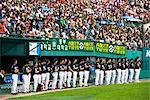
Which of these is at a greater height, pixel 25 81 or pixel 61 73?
pixel 61 73

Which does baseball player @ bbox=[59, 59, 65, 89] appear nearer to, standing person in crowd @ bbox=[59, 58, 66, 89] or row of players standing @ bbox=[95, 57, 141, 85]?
standing person in crowd @ bbox=[59, 58, 66, 89]

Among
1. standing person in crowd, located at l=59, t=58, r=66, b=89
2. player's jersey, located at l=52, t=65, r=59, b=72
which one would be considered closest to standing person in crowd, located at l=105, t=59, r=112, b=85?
standing person in crowd, located at l=59, t=58, r=66, b=89

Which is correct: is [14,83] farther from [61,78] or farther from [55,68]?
[61,78]

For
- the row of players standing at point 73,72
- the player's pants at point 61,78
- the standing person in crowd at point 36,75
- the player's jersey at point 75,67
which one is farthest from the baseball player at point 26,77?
the player's jersey at point 75,67

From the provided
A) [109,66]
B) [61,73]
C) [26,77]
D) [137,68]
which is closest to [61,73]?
[61,73]

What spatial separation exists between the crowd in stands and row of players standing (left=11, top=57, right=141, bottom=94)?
1646 mm

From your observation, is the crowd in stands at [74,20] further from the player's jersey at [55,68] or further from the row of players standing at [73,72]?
the player's jersey at [55,68]

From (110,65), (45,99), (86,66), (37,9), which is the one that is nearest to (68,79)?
(86,66)

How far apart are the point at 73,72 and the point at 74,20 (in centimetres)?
503

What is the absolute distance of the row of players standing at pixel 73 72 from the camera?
23.6m

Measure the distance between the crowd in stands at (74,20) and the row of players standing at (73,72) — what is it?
165cm

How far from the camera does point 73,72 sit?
85.3 ft

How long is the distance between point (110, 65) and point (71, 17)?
14.8 feet

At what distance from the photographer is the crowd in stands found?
2577 centimetres
